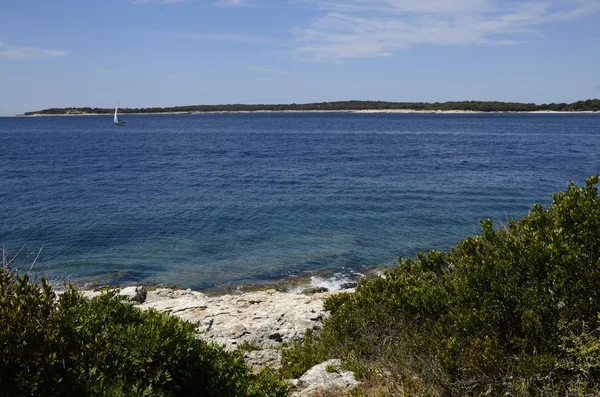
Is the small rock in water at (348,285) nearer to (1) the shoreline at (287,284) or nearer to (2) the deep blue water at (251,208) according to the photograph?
(1) the shoreline at (287,284)

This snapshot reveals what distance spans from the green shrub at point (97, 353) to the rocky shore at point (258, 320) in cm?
155

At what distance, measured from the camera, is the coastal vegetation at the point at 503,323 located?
512 centimetres

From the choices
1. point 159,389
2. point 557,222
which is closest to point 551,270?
point 557,222

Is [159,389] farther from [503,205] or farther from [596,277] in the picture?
[503,205]

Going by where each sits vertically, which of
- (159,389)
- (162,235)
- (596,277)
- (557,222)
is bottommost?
(162,235)

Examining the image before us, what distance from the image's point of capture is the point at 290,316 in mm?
10688

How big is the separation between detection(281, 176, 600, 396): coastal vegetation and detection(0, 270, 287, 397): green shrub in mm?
2010

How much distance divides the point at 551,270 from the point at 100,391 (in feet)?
15.8

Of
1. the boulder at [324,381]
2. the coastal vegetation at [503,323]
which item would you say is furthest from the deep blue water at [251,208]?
the boulder at [324,381]

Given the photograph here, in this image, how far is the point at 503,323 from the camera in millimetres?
5695

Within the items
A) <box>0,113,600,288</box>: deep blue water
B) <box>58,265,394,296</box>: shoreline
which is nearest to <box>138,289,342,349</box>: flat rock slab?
<box>58,265,394,296</box>: shoreline

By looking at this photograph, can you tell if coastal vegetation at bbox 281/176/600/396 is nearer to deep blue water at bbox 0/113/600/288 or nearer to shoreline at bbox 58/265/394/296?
deep blue water at bbox 0/113/600/288

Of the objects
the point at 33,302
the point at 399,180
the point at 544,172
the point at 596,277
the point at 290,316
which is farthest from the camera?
the point at 544,172

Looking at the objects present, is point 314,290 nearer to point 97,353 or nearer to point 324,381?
point 324,381
